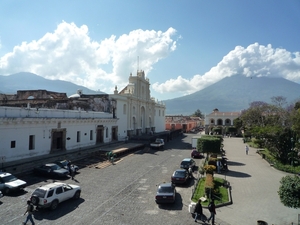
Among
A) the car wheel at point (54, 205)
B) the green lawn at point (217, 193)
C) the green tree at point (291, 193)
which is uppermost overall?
the green tree at point (291, 193)

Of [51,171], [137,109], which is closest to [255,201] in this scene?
[51,171]

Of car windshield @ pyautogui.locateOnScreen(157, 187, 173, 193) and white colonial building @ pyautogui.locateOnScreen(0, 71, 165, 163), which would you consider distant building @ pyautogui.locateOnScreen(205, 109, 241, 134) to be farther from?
car windshield @ pyautogui.locateOnScreen(157, 187, 173, 193)

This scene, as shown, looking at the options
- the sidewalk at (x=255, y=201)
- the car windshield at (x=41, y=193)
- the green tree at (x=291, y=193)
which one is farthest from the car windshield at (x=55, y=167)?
the green tree at (x=291, y=193)

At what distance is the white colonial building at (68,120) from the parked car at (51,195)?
29.2 feet

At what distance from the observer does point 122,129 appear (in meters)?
42.2

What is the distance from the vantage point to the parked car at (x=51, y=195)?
11760 millimetres

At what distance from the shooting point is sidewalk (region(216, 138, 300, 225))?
11836mm

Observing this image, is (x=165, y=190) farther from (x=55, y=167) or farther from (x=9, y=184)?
(x=55, y=167)

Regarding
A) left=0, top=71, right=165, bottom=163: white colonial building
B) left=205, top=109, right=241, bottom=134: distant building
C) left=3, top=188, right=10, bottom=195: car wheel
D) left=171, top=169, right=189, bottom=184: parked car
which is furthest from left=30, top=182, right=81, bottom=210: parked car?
left=205, top=109, right=241, bottom=134: distant building

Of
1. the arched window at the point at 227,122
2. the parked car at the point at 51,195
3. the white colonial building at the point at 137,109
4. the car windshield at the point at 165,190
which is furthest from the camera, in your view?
the arched window at the point at 227,122

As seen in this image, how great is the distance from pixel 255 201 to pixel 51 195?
11061 millimetres

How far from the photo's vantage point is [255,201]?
46.4 feet

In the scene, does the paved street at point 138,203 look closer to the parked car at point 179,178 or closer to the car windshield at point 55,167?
the parked car at point 179,178

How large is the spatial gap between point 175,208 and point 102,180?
682 centimetres
